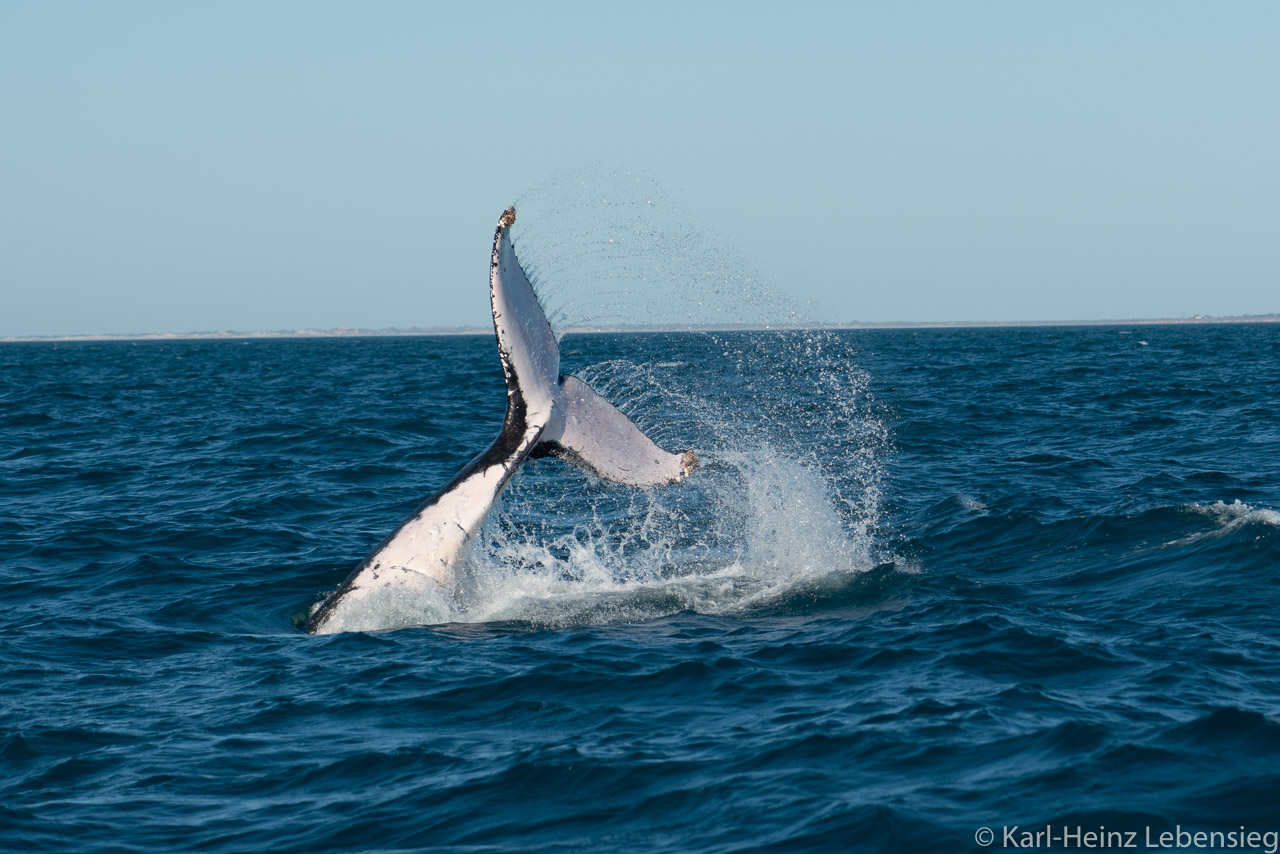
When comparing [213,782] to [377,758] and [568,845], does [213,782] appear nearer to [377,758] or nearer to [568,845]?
[377,758]

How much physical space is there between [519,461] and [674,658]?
1.78 meters

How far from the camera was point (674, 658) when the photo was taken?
8781 mm

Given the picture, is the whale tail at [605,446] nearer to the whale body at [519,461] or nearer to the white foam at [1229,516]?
Result: the whale body at [519,461]

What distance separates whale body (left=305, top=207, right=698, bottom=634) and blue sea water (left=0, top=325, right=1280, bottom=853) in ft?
1.68

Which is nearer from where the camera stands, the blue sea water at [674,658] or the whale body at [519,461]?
the blue sea water at [674,658]

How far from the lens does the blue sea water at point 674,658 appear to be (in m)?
6.14

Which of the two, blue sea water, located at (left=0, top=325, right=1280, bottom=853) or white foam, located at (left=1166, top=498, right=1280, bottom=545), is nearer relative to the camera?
blue sea water, located at (left=0, top=325, right=1280, bottom=853)

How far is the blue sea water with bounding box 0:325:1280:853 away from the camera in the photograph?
6.14m

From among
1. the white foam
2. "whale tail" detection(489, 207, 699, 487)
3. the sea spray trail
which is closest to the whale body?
"whale tail" detection(489, 207, 699, 487)

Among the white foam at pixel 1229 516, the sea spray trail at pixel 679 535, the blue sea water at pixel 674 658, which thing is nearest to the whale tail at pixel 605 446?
the sea spray trail at pixel 679 535

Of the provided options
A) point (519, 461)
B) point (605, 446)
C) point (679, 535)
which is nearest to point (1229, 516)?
point (679, 535)

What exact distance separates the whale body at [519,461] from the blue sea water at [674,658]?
513mm

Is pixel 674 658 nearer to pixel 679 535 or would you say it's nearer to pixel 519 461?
pixel 519 461

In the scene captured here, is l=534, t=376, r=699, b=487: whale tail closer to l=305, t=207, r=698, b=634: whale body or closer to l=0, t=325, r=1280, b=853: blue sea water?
l=305, t=207, r=698, b=634: whale body
